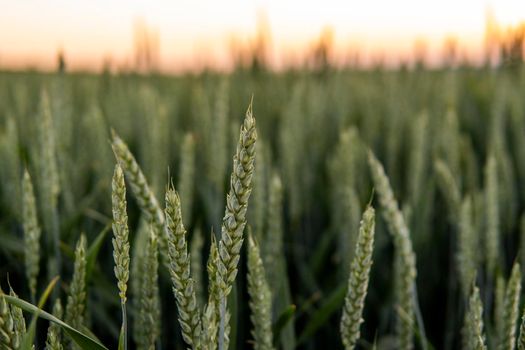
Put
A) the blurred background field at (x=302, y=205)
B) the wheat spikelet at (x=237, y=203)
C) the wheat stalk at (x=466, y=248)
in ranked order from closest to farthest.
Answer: the wheat spikelet at (x=237, y=203), the wheat stalk at (x=466, y=248), the blurred background field at (x=302, y=205)

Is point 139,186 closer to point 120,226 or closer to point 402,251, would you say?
point 120,226

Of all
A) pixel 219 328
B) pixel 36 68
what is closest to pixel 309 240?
pixel 219 328

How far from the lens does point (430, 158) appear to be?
142cm

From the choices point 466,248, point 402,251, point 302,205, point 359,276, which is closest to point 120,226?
point 359,276

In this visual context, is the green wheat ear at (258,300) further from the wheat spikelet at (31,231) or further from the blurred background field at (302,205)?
the wheat spikelet at (31,231)

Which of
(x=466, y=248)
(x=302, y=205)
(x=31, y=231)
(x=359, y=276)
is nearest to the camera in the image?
(x=359, y=276)

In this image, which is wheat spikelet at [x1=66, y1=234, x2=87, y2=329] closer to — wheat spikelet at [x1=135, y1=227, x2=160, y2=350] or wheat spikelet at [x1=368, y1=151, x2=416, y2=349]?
wheat spikelet at [x1=135, y1=227, x2=160, y2=350]

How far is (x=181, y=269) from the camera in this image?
0.36 metres

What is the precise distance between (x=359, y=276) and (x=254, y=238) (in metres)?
0.21

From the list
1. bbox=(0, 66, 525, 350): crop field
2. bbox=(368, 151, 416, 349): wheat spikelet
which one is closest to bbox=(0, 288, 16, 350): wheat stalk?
bbox=(0, 66, 525, 350): crop field

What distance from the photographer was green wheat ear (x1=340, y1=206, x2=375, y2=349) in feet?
1.44

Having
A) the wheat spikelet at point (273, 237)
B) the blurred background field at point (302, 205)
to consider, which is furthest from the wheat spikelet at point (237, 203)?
the wheat spikelet at point (273, 237)

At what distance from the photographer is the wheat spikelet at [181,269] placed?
35cm

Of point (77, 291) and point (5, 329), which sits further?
point (77, 291)
